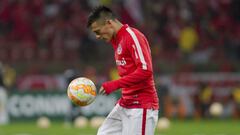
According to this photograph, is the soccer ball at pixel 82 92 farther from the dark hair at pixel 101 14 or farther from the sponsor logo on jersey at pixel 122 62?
the dark hair at pixel 101 14

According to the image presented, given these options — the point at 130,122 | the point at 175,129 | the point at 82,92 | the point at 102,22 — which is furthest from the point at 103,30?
the point at 175,129

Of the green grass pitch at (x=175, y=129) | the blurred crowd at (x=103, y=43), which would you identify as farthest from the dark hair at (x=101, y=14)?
the blurred crowd at (x=103, y=43)

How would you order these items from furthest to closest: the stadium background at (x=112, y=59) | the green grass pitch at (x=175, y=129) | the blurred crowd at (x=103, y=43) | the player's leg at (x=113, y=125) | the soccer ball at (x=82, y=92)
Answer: the blurred crowd at (x=103, y=43)
the stadium background at (x=112, y=59)
the green grass pitch at (x=175, y=129)
the player's leg at (x=113, y=125)
the soccer ball at (x=82, y=92)

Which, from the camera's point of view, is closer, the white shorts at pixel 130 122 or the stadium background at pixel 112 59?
the white shorts at pixel 130 122

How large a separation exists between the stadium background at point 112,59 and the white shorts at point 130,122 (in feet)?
40.2

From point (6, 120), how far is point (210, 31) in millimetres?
7685

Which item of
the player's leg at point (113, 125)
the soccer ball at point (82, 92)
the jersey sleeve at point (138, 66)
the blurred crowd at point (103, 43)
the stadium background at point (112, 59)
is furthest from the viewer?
the blurred crowd at point (103, 43)

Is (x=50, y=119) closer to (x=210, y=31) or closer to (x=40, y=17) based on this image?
(x=40, y=17)

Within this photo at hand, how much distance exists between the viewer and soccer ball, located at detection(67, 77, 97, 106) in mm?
9711

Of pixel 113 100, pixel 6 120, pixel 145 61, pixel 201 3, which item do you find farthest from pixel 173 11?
pixel 145 61

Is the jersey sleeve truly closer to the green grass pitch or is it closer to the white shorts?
the white shorts

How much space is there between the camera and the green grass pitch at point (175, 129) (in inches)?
750

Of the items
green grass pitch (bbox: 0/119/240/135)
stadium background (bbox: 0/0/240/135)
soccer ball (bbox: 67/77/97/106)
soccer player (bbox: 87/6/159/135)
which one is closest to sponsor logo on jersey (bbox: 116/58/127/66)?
soccer player (bbox: 87/6/159/135)

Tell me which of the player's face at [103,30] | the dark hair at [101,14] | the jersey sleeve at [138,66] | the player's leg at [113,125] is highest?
the dark hair at [101,14]
